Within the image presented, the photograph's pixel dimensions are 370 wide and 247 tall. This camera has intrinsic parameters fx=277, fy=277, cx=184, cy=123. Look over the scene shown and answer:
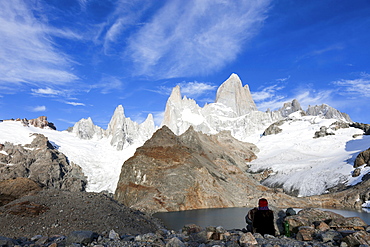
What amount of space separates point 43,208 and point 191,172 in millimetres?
53576

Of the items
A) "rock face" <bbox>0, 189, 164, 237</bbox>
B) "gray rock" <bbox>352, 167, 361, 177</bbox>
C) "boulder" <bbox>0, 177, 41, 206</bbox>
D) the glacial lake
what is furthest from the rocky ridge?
"gray rock" <bbox>352, 167, 361, 177</bbox>

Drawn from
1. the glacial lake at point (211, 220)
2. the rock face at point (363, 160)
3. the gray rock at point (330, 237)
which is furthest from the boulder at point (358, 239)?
the rock face at point (363, 160)

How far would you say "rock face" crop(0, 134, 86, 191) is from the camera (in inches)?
5645

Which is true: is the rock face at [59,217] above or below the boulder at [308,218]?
below

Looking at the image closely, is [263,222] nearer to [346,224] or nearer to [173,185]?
[346,224]

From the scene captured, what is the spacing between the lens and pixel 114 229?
19.2m

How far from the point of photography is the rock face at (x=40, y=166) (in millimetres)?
143375

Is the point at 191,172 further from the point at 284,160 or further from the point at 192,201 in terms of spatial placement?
the point at 284,160

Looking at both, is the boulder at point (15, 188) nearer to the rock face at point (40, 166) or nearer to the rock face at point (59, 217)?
the rock face at point (59, 217)

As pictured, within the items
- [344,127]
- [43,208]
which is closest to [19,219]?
[43,208]

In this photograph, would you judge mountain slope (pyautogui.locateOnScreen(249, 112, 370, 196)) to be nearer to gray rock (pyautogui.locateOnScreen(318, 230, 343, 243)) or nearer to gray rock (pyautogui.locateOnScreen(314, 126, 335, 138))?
gray rock (pyautogui.locateOnScreen(314, 126, 335, 138))

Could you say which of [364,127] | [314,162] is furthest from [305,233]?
[364,127]

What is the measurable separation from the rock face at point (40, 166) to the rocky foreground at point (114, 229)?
13415 cm

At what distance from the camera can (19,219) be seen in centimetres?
1912
